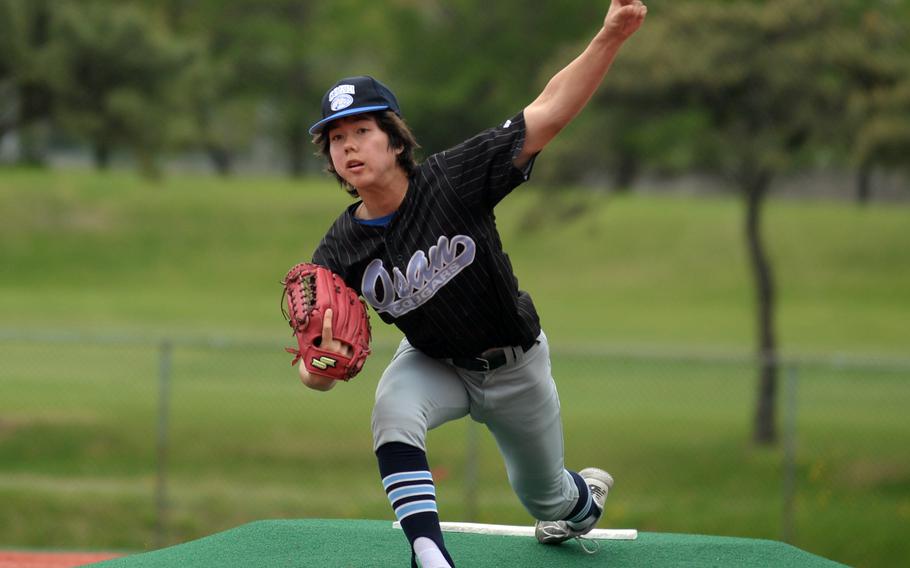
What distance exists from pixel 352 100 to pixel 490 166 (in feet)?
1.78

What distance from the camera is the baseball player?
14.9ft

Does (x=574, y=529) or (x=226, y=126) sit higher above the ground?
(x=226, y=126)

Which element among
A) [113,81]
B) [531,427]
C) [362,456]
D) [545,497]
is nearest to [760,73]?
[362,456]

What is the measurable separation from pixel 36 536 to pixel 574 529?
260 inches

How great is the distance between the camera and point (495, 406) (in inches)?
190

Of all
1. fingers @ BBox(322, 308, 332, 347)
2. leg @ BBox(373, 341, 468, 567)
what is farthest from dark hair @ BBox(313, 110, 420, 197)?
leg @ BBox(373, 341, 468, 567)

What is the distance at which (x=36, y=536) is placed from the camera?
10.6m

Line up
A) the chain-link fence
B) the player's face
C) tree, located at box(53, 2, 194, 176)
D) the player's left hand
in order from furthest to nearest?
tree, located at box(53, 2, 194, 176)
the chain-link fence
the player's face
the player's left hand

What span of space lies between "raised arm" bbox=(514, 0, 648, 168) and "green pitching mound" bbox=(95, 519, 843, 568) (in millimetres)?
1820

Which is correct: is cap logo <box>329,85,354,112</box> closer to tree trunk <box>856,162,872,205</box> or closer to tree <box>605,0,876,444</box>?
tree <box>605,0,876,444</box>

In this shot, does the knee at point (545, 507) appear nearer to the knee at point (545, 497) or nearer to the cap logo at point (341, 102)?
the knee at point (545, 497)

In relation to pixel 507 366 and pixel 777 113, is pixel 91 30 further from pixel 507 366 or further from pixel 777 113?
pixel 507 366

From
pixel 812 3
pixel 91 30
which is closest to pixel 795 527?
pixel 812 3

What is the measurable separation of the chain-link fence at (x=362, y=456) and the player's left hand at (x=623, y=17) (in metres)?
5.24
